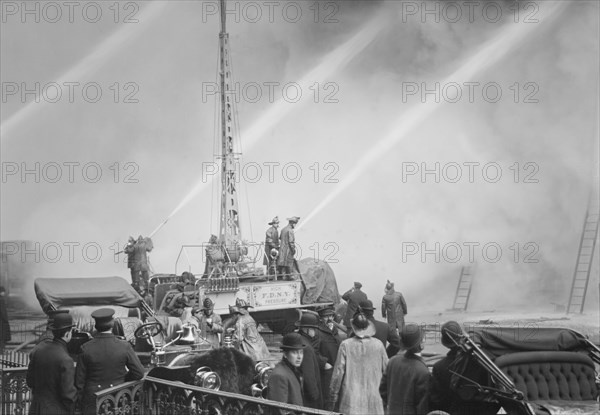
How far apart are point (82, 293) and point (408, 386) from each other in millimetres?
7761

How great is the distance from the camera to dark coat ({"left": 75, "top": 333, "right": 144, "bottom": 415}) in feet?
22.6

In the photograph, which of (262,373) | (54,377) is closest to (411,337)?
(262,373)

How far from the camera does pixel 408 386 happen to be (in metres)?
6.35

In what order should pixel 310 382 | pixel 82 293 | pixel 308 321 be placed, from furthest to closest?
pixel 82 293
pixel 308 321
pixel 310 382

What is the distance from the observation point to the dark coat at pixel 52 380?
6.87 metres

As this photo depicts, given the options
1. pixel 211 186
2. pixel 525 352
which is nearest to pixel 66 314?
pixel 525 352

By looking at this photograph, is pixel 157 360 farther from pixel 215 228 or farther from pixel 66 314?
pixel 215 228

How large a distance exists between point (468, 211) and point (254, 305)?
9.59m

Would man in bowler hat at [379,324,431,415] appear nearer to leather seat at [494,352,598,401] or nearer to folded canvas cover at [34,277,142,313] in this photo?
leather seat at [494,352,598,401]

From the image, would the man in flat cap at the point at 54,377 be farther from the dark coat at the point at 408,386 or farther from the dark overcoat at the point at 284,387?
the dark coat at the point at 408,386

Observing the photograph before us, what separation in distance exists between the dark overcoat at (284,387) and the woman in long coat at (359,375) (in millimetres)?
791

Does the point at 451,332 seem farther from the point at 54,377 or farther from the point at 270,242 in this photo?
the point at 270,242

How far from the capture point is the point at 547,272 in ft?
77.0

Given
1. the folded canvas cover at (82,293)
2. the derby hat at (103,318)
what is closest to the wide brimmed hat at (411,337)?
the derby hat at (103,318)
